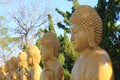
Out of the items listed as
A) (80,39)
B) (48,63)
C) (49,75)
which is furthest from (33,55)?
(80,39)

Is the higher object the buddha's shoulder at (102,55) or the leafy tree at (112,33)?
the leafy tree at (112,33)

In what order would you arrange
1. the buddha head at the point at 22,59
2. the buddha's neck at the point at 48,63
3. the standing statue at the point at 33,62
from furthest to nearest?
the buddha head at the point at 22,59
the standing statue at the point at 33,62
the buddha's neck at the point at 48,63

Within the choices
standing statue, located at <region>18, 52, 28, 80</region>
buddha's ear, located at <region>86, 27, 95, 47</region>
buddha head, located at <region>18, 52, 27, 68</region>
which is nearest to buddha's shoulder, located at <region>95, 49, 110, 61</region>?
buddha's ear, located at <region>86, 27, 95, 47</region>

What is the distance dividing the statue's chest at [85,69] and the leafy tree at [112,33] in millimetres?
2063

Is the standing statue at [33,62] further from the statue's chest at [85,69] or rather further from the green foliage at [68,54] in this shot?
the statue's chest at [85,69]

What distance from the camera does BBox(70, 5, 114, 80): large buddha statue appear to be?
3.31 m

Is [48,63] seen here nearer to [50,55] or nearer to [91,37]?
[50,55]

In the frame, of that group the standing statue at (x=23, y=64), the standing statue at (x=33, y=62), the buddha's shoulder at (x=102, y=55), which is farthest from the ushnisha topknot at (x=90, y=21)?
the standing statue at (x=23, y=64)

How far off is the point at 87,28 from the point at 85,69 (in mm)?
426

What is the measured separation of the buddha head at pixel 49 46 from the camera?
4.62m

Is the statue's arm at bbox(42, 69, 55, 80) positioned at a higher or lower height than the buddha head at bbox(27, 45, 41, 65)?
lower

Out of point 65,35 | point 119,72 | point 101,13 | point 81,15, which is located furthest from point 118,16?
point 81,15

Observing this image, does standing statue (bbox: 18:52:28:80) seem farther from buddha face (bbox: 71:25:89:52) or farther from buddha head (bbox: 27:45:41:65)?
buddha face (bbox: 71:25:89:52)

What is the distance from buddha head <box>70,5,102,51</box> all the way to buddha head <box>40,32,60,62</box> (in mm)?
1016
